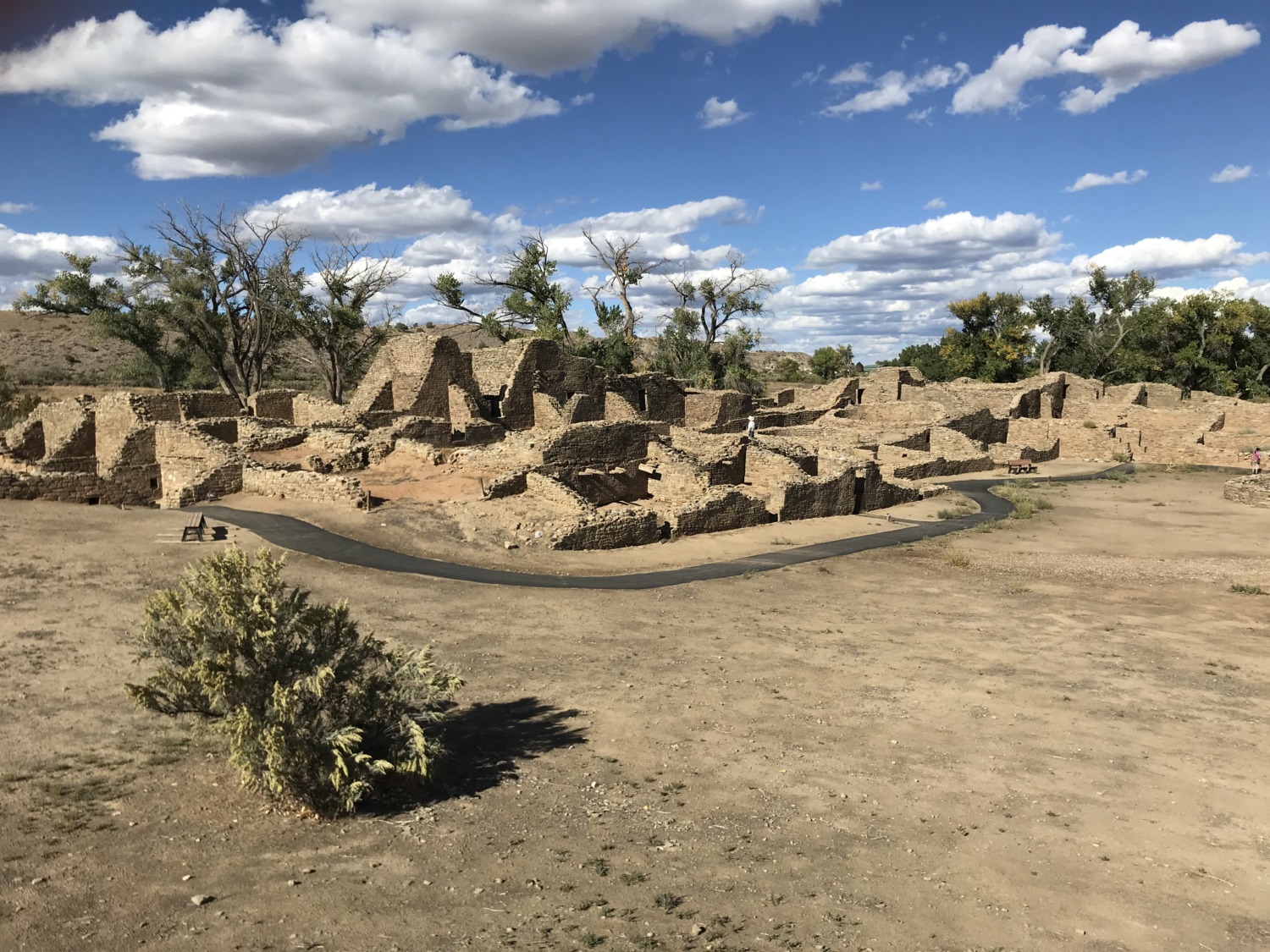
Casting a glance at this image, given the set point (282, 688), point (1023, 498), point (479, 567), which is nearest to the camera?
point (282, 688)

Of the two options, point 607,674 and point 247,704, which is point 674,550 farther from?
point 247,704

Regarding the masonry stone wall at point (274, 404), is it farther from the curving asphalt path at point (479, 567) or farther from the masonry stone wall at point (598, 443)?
the masonry stone wall at point (598, 443)

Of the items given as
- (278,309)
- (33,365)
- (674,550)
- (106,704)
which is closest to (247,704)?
(106,704)

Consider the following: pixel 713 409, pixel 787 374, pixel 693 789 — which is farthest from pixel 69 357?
pixel 693 789

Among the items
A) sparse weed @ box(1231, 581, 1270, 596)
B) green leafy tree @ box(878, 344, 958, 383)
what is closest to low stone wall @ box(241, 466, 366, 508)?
sparse weed @ box(1231, 581, 1270, 596)

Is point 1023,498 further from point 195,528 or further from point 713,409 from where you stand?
point 195,528

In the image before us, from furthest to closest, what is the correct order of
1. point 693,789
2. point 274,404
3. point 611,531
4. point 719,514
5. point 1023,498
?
point 274,404 < point 1023,498 < point 719,514 < point 611,531 < point 693,789

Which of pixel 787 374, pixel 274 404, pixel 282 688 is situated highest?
pixel 787 374

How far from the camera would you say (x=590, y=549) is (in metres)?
19.8

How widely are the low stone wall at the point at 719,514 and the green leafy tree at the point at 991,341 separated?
52251 mm

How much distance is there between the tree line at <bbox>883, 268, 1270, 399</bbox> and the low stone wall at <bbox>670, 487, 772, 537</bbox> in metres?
52.3

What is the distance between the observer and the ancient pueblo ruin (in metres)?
21.5

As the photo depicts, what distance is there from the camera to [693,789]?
830 centimetres

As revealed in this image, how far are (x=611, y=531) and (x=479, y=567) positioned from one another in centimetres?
383
